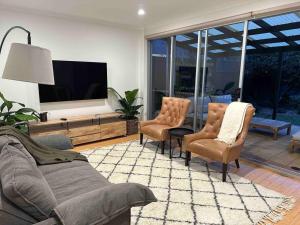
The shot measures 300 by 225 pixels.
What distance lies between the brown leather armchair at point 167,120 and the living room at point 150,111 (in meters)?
0.03

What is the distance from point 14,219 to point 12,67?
41.3 inches

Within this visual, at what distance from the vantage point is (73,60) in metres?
4.26

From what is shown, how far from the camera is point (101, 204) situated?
1215 millimetres

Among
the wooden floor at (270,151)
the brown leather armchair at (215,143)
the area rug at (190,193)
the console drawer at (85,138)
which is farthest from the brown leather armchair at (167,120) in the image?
the wooden floor at (270,151)

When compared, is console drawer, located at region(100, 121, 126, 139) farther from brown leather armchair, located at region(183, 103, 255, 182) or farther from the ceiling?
the ceiling

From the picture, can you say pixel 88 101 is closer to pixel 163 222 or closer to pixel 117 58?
pixel 117 58

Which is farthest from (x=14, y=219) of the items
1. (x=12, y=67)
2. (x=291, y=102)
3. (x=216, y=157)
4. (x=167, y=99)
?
(x=291, y=102)

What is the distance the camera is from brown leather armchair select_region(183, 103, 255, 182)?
2723 millimetres

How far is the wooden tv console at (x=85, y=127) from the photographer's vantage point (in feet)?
12.4

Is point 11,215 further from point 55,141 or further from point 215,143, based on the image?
point 215,143

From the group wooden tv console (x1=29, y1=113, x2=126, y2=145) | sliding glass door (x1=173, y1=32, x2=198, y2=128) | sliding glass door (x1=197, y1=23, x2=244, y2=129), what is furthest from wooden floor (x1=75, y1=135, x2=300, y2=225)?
wooden tv console (x1=29, y1=113, x2=126, y2=145)

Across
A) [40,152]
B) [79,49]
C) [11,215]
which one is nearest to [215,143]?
[40,152]

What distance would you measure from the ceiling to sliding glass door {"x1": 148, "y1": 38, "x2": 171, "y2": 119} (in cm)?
77

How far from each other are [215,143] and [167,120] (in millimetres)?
1260
